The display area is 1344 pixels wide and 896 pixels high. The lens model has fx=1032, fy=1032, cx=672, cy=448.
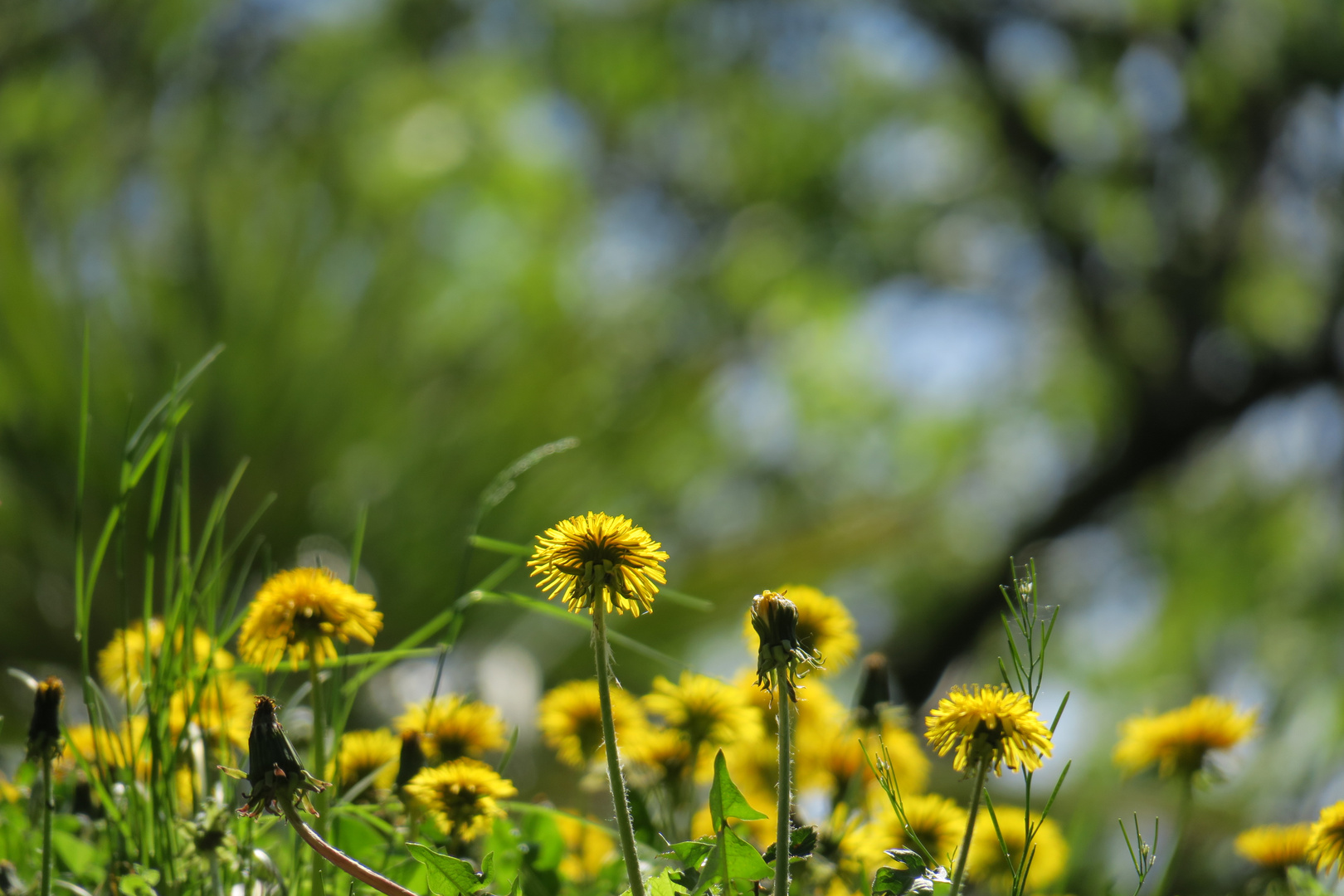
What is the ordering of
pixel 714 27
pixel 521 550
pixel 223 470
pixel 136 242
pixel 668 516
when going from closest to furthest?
pixel 521 550 → pixel 223 470 → pixel 136 242 → pixel 668 516 → pixel 714 27

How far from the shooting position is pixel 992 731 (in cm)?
30

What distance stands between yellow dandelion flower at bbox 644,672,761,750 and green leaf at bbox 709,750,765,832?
17 centimetres

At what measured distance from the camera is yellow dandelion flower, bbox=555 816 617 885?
54 cm

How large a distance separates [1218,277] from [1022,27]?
112 cm

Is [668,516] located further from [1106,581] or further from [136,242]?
[1106,581]

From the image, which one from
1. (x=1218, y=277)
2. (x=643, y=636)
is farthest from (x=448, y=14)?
(x=1218, y=277)

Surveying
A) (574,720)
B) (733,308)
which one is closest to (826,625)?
(574,720)

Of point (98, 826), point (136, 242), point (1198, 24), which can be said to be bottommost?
point (98, 826)

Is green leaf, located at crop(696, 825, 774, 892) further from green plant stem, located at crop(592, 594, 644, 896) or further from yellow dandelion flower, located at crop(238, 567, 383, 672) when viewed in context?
yellow dandelion flower, located at crop(238, 567, 383, 672)

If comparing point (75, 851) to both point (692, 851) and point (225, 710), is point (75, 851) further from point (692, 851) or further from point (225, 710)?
point (692, 851)

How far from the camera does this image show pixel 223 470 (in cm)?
227

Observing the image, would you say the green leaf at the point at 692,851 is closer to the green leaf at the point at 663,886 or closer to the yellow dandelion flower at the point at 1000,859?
the green leaf at the point at 663,886

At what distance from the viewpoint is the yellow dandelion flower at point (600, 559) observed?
0.30 m

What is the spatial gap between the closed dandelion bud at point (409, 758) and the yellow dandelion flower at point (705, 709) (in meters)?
0.12
